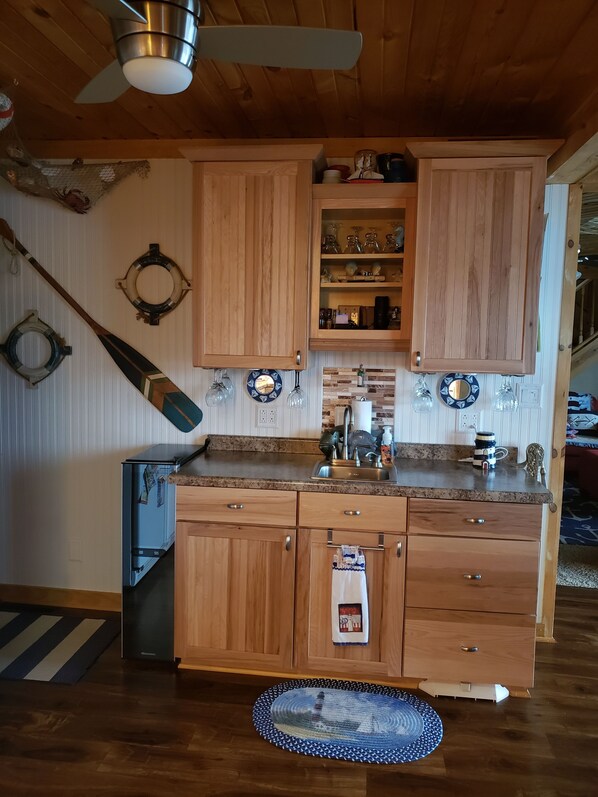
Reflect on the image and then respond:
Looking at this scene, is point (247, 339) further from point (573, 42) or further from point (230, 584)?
point (573, 42)

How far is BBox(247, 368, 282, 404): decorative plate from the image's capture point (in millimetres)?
2934

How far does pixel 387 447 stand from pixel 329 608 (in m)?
0.79

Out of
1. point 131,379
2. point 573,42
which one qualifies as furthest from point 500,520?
point 131,379

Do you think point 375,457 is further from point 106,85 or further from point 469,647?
point 106,85

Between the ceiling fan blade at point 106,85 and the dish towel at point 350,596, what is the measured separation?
1.86 metres

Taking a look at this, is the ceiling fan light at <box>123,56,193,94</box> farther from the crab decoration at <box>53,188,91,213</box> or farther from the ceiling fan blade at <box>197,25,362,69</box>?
the crab decoration at <box>53,188,91,213</box>

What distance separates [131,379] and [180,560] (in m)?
1.05

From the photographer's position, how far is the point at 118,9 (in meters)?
1.33

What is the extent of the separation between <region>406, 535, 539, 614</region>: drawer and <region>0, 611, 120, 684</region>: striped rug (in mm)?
1509

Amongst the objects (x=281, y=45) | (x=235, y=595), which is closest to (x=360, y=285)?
(x=281, y=45)

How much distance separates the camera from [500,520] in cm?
228

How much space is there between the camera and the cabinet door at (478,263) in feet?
7.98

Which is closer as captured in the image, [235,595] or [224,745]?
[224,745]

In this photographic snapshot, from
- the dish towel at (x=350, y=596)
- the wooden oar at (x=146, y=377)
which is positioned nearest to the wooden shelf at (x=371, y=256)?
the wooden oar at (x=146, y=377)
